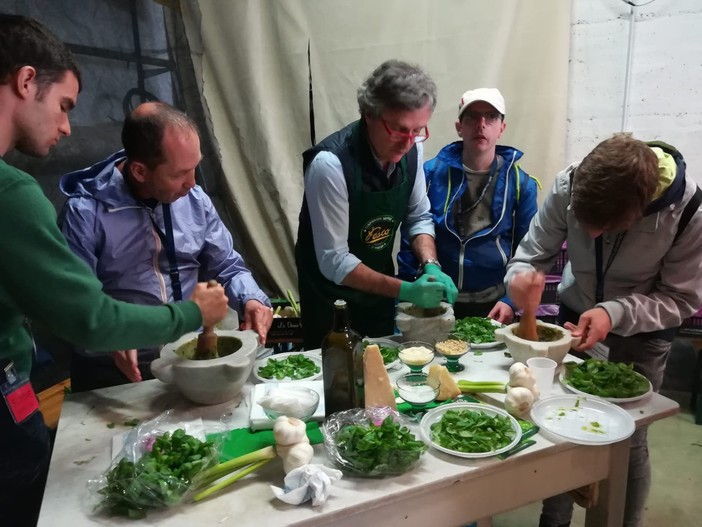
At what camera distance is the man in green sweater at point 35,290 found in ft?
3.40

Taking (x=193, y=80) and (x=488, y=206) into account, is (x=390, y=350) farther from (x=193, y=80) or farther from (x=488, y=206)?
(x=193, y=80)

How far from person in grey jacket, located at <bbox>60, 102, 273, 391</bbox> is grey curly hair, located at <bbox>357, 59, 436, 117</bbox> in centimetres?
64

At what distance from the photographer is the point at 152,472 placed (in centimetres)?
103

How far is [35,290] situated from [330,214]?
41.7 inches

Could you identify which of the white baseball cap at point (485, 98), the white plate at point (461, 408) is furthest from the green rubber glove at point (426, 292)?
the white baseball cap at point (485, 98)

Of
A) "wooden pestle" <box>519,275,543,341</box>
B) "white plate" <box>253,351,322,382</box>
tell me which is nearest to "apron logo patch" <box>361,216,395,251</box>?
"white plate" <box>253,351,322,382</box>

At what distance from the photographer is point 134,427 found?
51.3 inches

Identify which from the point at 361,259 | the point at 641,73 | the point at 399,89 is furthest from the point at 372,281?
the point at 641,73

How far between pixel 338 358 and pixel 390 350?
0.40 metres

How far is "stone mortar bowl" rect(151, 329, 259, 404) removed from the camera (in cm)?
133

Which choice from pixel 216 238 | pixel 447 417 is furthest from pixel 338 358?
pixel 216 238

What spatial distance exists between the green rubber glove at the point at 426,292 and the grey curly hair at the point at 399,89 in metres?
0.61

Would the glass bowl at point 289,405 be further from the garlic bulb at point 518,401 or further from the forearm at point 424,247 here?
the forearm at point 424,247

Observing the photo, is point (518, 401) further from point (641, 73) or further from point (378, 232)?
point (641, 73)
